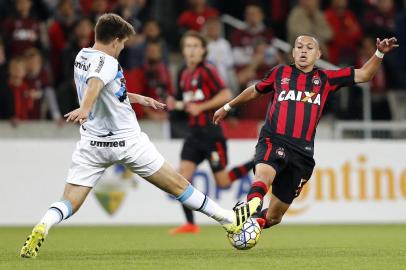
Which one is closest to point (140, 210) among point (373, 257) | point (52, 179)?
point (52, 179)

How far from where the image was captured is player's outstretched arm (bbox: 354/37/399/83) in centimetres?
892

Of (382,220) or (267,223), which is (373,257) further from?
(382,220)

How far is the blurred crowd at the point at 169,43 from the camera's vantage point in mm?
15953

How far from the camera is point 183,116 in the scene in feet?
52.0

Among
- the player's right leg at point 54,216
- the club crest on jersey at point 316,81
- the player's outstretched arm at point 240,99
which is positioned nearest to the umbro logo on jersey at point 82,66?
the player's right leg at point 54,216

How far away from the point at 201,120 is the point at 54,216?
477cm

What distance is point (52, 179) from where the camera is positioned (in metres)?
14.8

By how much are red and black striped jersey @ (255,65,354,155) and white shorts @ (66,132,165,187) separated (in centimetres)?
131

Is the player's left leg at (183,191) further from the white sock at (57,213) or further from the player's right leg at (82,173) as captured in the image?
the white sock at (57,213)

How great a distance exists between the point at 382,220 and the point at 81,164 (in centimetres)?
766

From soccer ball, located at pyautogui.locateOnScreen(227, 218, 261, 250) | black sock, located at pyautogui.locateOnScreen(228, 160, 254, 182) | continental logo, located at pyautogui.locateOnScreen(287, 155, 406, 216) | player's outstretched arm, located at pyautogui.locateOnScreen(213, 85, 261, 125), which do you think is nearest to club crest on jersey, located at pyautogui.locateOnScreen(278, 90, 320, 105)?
player's outstretched arm, located at pyautogui.locateOnScreen(213, 85, 261, 125)

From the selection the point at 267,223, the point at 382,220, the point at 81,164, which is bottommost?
the point at 382,220

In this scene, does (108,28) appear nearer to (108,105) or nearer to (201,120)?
(108,105)

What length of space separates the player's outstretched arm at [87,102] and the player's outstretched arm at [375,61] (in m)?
2.58
